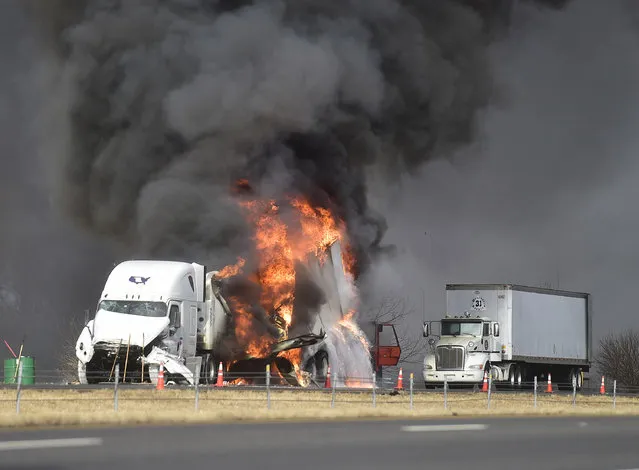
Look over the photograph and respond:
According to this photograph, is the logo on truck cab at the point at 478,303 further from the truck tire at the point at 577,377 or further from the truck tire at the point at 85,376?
the truck tire at the point at 85,376

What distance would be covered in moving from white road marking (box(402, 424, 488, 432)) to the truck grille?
A: 78.6 feet

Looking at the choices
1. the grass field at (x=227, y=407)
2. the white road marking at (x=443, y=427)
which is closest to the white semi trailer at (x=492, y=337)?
the grass field at (x=227, y=407)

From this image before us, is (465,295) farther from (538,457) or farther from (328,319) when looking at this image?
(538,457)

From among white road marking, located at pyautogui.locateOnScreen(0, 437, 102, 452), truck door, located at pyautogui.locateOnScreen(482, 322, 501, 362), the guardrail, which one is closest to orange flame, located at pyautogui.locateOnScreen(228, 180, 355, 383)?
the guardrail

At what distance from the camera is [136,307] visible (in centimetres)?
3856

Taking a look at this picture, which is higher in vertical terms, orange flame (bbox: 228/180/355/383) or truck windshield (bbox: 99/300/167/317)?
orange flame (bbox: 228/180/355/383)

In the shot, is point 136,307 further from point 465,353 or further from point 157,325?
point 465,353

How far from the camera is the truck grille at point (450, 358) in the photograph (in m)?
47.8

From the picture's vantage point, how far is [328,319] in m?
47.1

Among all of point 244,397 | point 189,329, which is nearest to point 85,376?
point 189,329

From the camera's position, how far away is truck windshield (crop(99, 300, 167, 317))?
38.5 meters

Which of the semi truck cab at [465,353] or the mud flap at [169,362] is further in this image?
the semi truck cab at [465,353]

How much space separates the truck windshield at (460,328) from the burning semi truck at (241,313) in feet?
11.3

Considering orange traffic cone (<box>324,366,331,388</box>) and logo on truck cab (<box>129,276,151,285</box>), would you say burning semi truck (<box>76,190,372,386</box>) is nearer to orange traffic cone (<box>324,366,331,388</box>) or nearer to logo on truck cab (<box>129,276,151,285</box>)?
logo on truck cab (<box>129,276,151,285</box>)
